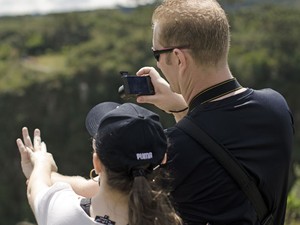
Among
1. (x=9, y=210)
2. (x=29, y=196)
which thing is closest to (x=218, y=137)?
(x=29, y=196)

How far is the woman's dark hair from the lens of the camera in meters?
1.88

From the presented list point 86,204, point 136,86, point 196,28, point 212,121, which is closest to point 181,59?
point 196,28

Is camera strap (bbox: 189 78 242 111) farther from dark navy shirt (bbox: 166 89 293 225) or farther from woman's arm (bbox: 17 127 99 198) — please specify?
woman's arm (bbox: 17 127 99 198)

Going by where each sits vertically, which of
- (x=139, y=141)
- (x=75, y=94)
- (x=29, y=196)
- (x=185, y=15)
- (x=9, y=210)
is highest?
(x=185, y=15)

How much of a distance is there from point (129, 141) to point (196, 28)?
452mm

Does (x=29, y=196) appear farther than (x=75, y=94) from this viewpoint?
No

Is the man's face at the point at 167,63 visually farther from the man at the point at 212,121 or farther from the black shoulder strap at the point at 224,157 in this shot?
the black shoulder strap at the point at 224,157

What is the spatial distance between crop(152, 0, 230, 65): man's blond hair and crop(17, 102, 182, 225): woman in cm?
28

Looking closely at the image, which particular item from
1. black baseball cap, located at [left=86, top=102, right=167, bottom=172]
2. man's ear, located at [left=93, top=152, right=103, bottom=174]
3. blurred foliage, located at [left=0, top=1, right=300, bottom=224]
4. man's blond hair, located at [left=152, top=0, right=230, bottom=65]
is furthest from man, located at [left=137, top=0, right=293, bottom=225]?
blurred foliage, located at [left=0, top=1, right=300, bottom=224]

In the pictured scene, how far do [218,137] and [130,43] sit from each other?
3223 centimetres

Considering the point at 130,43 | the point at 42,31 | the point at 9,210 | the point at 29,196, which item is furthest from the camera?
the point at 42,31

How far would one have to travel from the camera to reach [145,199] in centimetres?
188

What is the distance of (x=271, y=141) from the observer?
2158 millimetres

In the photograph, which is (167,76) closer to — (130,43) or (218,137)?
(218,137)
